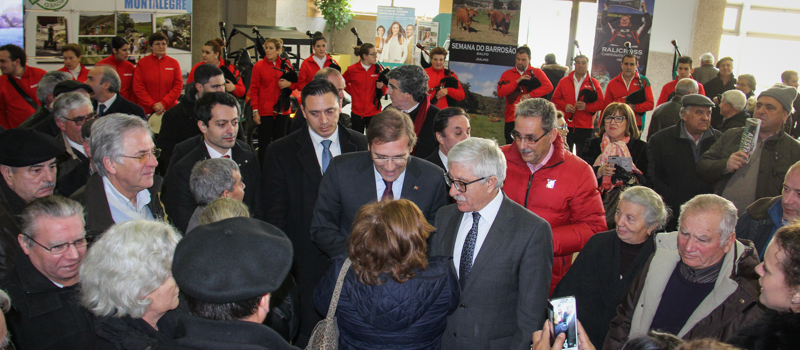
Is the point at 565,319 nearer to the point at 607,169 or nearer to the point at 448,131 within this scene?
the point at 448,131

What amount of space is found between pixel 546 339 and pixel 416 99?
299cm

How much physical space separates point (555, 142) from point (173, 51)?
794 cm

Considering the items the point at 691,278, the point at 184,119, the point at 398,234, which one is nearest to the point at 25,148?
the point at 184,119

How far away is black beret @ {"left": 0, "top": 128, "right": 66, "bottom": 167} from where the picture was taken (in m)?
2.78

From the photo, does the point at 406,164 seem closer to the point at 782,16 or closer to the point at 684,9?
the point at 684,9

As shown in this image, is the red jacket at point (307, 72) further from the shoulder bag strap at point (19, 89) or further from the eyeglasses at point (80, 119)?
the eyeglasses at point (80, 119)

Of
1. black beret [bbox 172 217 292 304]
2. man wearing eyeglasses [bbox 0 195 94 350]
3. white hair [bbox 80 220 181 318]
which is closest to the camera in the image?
black beret [bbox 172 217 292 304]

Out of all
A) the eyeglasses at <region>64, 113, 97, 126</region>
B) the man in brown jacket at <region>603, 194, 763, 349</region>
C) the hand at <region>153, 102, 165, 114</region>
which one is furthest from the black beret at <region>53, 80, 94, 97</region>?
the man in brown jacket at <region>603, 194, 763, 349</region>

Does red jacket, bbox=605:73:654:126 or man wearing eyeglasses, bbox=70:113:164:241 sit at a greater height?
red jacket, bbox=605:73:654:126

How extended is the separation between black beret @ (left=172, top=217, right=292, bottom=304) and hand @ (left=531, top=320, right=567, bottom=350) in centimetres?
98

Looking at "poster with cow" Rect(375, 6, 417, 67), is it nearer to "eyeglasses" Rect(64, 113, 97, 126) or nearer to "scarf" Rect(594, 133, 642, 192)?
"scarf" Rect(594, 133, 642, 192)

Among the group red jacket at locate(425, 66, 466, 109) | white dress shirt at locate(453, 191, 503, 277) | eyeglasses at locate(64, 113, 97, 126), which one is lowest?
white dress shirt at locate(453, 191, 503, 277)

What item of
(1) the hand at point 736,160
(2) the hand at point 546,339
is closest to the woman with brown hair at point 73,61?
(2) the hand at point 546,339

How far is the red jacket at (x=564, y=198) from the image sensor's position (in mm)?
2928
